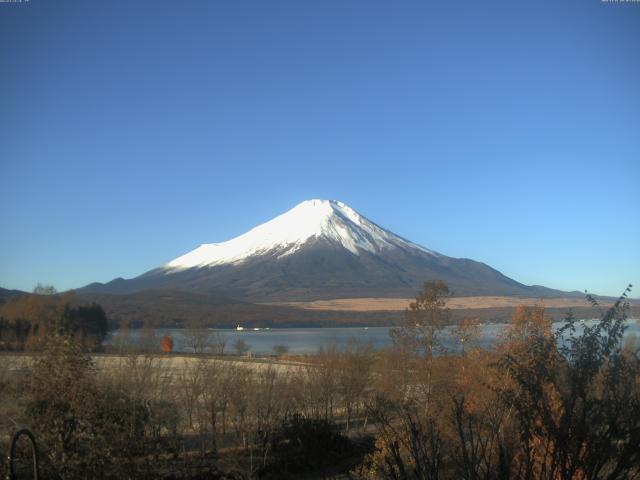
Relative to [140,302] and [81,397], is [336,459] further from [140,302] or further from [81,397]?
[140,302]

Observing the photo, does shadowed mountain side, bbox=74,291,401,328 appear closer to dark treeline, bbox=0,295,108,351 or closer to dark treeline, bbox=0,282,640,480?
dark treeline, bbox=0,295,108,351

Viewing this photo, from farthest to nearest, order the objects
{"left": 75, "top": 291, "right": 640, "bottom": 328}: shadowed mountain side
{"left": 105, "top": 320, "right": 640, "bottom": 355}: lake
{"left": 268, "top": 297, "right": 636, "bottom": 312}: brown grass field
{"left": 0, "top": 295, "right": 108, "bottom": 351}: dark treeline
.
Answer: {"left": 268, "top": 297, "right": 636, "bottom": 312}: brown grass field
{"left": 75, "top": 291, "right": 640, "bottom": 328}: shadowed mountain side
{"left": 0, "top": 295, "right": 108, "bottom": 351}: dark treeline
{"left": 105, "top": 320, "right": 640, "bottom": 355}: lake

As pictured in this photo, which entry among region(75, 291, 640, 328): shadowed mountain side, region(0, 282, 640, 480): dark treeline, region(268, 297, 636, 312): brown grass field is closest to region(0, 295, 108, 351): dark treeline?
region(0, 282, 640, 480): dark treeline

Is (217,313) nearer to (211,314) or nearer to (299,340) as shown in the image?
(211,314)

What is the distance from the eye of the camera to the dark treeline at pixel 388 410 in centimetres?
497

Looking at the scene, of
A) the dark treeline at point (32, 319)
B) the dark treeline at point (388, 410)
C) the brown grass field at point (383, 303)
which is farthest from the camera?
the brown grass field at point (383, 303)

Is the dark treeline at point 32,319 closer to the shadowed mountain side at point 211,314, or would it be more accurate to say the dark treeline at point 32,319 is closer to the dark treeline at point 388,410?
the dark treeline at point 388,410

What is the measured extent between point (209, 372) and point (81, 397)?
40.4 ft

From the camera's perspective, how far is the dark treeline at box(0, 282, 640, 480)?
497 centimetres

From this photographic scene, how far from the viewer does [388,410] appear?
739 inches

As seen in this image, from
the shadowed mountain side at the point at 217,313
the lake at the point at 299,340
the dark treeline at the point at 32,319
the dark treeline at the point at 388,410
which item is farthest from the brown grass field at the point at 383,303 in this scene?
the dark treeline at the point at 388,410

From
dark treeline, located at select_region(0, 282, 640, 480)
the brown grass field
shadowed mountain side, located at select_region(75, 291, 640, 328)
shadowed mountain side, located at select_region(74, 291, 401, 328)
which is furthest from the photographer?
the brown grass field

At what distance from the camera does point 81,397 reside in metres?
12.5

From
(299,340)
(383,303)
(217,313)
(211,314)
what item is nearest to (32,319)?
(299,340)
